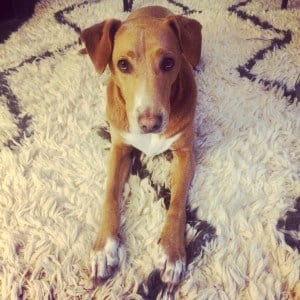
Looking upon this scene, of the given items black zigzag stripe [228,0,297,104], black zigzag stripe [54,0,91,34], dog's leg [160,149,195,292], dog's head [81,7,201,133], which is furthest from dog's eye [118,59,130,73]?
black zigzag stripe [54,0,91,34]

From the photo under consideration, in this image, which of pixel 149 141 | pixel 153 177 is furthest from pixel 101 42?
pixel 153 177

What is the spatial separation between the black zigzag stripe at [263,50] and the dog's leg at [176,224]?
67cm

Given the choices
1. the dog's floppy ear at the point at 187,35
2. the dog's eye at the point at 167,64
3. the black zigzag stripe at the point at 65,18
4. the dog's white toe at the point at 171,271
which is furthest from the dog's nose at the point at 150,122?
the black zigzag stripe at the point at 65,18

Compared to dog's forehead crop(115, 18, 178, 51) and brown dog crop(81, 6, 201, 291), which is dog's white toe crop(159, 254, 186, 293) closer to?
brown dog crop(81, 6, 201, 291)

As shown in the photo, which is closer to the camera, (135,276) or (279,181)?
(135,276)

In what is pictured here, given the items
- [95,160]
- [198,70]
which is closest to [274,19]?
[198,70]

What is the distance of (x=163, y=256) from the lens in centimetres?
Result: 127

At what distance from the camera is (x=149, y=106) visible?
4.17ft

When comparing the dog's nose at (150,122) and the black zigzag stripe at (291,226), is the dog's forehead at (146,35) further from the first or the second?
the black zigzag stripe at (291,226)

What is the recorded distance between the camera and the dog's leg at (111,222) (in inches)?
49.5

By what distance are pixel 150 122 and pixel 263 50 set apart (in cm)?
122

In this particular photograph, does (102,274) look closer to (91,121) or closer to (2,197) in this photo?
(2,197)

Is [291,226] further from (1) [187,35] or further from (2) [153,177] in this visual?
(1) [187,35]

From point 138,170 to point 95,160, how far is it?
0.18 meters
